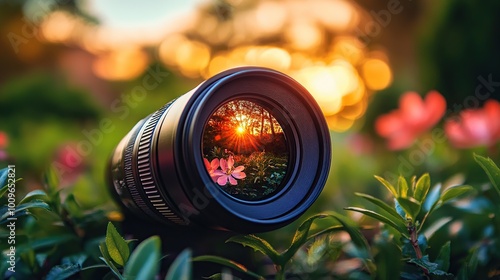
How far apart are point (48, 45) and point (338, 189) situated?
15.1 ft

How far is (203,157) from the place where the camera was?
54 cm

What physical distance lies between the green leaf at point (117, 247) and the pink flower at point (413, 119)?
1275mm

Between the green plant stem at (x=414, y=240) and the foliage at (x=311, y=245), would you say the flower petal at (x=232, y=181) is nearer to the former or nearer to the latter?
the foliage at (x=311, y=245)

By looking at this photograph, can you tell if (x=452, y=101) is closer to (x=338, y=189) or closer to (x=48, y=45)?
(x=338, y=189)

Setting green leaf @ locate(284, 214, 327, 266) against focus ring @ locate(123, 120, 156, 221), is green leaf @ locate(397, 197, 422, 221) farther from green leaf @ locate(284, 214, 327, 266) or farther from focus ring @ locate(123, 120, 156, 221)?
focus ring @ locate(123, 120, 156, 221)

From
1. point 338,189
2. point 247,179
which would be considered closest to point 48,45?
point 338,189

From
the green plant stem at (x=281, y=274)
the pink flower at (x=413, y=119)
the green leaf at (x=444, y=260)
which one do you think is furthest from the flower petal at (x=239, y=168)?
the pink flower at (x=413, y=119)

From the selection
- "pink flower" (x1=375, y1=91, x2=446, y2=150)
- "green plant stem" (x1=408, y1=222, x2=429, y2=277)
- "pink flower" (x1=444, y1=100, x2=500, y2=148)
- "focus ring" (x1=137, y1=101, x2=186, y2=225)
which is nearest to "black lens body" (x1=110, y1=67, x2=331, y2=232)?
"focus ring" (x1=137, y1=101, x2=186, y2=225)

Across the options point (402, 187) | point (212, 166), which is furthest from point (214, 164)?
point (402, 187)

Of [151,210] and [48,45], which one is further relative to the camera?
[48,45]

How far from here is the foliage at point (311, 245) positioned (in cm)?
52

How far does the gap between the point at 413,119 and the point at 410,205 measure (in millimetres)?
1155

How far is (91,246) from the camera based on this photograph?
715mm

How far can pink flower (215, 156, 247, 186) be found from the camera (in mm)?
552
